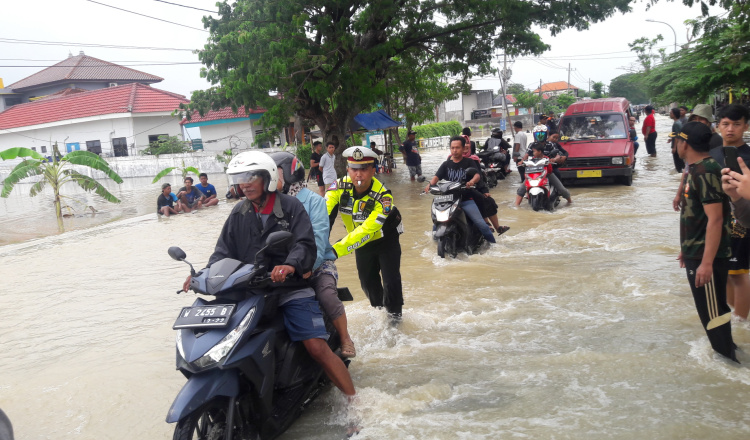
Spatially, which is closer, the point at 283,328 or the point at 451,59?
the point at 283,328

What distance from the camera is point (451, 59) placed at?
21.5m

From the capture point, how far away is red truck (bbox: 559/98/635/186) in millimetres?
14992

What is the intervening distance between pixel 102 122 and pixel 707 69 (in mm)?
34858

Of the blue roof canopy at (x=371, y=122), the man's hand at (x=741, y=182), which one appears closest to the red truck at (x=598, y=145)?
the blue roof canopy at (x=371, y=122)

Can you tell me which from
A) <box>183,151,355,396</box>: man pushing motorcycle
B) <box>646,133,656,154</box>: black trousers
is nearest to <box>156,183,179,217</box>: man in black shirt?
<box>183,151,355,396</box>: man pushing motorcycle

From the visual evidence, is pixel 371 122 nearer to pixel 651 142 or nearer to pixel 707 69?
pixel 651 142

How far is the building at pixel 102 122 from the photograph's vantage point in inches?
1515

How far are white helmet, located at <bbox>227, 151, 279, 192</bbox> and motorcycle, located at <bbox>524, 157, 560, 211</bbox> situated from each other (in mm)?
9038

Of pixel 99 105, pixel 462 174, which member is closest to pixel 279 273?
pixel 462 174

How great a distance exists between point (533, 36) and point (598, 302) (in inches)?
601

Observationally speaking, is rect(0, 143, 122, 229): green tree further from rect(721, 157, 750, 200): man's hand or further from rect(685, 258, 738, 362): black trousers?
rect(721, 157, 750, 200): man's hand

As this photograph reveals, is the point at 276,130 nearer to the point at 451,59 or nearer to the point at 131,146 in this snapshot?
the point at 451,59

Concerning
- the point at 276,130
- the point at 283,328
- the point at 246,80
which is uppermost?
the point at 246,80

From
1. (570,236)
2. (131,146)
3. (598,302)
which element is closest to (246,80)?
(570,236)
